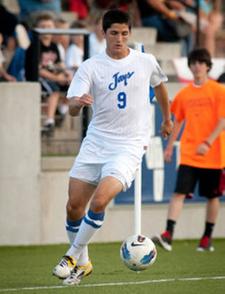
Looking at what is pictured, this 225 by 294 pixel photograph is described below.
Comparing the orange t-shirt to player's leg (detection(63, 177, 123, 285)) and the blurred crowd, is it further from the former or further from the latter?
player's leg (detection(63, 177, 123, 285))

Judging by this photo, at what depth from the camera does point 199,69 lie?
1284 cm

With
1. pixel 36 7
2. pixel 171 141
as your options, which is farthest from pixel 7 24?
pixel 171 141

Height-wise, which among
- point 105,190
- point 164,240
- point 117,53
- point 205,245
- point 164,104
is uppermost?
point 117,53

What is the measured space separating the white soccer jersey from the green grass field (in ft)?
4.13

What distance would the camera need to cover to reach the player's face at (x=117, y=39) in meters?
9.69

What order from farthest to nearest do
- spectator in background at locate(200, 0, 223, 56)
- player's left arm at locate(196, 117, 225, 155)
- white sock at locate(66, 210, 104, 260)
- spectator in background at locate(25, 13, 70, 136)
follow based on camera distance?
spectator in background at locate(200, 0, 223, 56) < spectator in background at locate(25, 13, 70, 136) < player's left arm at locate(196, 117, 225, 155) < white sock at locate(66, 210, 104, 260)

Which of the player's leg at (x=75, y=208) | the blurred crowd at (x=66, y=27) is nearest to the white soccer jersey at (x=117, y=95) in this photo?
the player's leg at (x=75, y=208)

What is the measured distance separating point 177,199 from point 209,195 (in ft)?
1.46

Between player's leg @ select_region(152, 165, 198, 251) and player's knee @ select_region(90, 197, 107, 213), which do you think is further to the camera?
player's leg @ select_region(152, 165, 198, 251)

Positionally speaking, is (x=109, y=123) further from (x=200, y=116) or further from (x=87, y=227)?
(x=200, y=116)

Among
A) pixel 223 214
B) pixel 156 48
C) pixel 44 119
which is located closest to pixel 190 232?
pixel 223 214

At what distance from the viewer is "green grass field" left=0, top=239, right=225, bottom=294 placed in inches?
386

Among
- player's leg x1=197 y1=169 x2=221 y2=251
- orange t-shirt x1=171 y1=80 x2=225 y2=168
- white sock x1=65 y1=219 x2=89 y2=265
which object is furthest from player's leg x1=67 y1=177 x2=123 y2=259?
player's leg x1=197 y1=169 x2=221 y2=251

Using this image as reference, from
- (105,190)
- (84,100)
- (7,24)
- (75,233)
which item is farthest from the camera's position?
(7,24)
